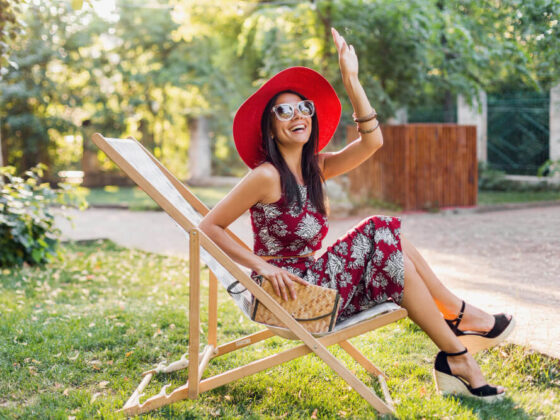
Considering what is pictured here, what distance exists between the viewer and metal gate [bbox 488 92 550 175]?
14078 millimetres

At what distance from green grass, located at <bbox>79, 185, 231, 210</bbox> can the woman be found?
978 centimetres

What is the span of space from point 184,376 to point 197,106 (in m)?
18.4

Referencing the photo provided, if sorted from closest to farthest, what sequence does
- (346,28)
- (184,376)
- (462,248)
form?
1. (184,376)
2. (462,248)
3. (346,28)

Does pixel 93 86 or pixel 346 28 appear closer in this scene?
pixel 346 28

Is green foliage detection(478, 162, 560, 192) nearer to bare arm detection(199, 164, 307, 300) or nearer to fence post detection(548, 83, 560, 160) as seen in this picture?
fence post detection(548, 83, 560, 160)

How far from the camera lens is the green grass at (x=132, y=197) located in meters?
13.8

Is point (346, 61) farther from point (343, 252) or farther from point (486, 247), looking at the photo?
point (486, 247)

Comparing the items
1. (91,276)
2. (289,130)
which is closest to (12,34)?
(91,276)

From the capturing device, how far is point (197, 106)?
69.1 feet

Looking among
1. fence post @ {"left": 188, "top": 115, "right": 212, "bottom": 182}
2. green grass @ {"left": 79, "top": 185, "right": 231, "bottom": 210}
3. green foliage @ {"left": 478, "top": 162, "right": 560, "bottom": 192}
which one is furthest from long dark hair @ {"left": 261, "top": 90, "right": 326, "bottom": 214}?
fence post @ {"left": 188, "top": 115, "right": 212, "bottom": 182}

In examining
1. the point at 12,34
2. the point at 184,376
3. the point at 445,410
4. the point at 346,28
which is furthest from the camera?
the point at 346,28

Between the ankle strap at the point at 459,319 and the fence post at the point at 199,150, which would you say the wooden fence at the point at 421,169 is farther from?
the fence post at the point at 199,150

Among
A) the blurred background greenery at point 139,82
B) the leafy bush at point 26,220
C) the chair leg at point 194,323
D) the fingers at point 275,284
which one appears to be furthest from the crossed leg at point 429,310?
the blurred background greenery at point 139,82

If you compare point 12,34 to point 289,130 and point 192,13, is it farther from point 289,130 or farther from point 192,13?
point 192,13
